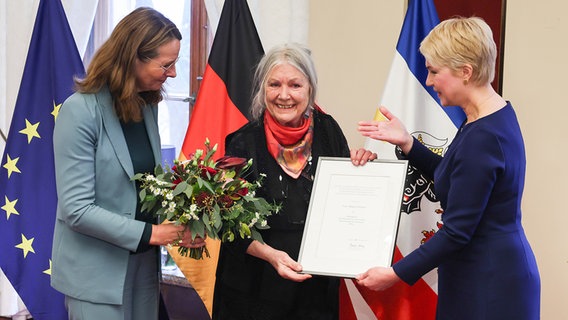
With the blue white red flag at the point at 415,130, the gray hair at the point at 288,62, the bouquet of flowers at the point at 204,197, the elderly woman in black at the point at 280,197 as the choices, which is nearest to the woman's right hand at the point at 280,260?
the elderly woman in black at the point at 280,197

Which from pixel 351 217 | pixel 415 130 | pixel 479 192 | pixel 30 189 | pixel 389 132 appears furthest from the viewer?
pixel 30 189

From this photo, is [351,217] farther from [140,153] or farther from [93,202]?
[93,202]

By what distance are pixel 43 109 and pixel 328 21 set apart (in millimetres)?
A: 1419

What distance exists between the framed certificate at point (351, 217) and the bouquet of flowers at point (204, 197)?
237mm

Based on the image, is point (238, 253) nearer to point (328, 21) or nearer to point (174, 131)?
point (328, 21)

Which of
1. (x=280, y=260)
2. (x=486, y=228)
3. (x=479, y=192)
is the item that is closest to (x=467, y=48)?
(x=479, y=192)

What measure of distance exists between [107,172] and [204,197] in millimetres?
A: 317

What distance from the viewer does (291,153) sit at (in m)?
2.36

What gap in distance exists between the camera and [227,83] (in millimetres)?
3076

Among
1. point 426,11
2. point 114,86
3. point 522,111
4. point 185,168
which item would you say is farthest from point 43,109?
point 522,111

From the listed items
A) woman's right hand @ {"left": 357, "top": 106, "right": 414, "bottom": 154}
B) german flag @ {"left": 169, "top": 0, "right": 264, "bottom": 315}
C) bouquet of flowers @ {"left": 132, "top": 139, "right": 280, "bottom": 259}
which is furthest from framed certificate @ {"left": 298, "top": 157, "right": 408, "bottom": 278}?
german flag @ {"left": 169, "top": 0, "right": 264, "bottom": 315}

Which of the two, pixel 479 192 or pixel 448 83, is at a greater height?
pixel 448 83

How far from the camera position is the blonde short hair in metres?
1.99

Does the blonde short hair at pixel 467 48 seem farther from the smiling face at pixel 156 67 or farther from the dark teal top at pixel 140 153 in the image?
the dark teal top at pixel 140 153
